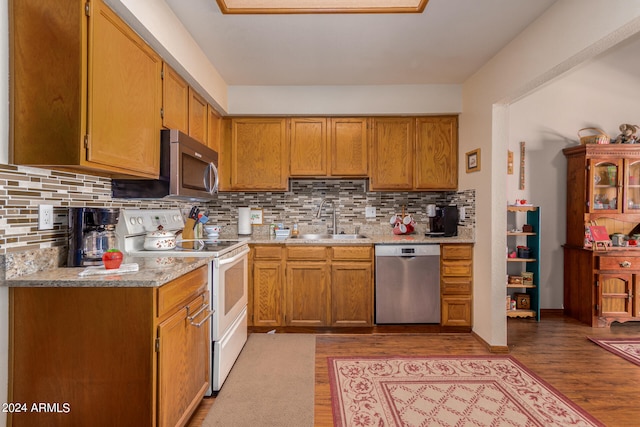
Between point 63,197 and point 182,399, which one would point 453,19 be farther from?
point 182,399

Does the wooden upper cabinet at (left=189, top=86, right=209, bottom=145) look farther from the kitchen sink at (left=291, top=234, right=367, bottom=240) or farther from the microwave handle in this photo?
the kitchen sink at (left=291, top=234, right=367, bottom=240)

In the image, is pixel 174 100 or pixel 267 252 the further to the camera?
pixel 267 252

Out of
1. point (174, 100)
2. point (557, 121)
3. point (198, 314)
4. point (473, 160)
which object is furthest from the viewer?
point (557, 121)

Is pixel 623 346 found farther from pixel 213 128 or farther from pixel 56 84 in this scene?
pixel 56 84

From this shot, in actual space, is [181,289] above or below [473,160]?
below

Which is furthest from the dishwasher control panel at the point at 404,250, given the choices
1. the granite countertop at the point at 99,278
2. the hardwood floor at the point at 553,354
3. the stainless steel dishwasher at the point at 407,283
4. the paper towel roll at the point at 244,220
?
the granite countertop at the point at 99,278

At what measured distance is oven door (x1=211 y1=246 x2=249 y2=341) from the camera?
2.17 meters

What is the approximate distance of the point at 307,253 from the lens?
3.21 metres

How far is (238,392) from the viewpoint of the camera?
7.10 ft

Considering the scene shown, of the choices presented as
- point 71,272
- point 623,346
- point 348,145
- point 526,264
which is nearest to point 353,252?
point 348,145

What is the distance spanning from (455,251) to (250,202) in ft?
7.15

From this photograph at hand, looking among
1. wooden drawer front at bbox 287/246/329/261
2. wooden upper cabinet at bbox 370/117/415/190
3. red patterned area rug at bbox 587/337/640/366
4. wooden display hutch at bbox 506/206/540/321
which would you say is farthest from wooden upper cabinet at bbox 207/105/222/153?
red patterned area rug at bbox 587/337/640/366

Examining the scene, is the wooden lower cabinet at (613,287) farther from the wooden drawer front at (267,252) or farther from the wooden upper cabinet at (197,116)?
the wooden upper cabinet at (197,116)

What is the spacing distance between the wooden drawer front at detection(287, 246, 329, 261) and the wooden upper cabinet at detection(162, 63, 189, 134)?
4.57 feet
